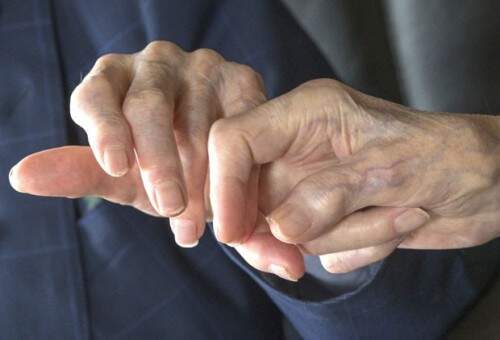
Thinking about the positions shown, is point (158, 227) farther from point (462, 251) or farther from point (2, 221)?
point (462, 251)

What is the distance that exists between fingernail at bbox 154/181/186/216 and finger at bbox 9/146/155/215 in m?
0.07

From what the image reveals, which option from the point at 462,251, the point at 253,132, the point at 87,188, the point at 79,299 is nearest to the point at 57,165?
the point at 87,188

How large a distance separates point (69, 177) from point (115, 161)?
0.20ft

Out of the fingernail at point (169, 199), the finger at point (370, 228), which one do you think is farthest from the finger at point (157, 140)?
the finger at point (370, 228)

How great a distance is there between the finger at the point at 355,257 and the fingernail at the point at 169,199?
0.61 ft

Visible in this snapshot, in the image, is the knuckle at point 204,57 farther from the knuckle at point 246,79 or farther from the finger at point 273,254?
the finger at point 273,254

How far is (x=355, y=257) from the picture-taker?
2.00 feet

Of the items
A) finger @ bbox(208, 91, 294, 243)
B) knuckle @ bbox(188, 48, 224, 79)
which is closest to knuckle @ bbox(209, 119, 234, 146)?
finger @ bbox(208, 91, 294, 243)

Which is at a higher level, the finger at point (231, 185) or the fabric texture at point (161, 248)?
the finger at point (231, 185)

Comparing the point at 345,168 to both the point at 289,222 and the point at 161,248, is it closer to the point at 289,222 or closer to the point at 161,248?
the point at 289,222

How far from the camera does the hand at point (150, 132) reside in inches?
19.5

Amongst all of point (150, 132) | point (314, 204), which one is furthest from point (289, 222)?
point (150, 132)

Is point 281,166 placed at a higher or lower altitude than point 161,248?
higher

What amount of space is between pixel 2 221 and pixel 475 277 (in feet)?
1.76
